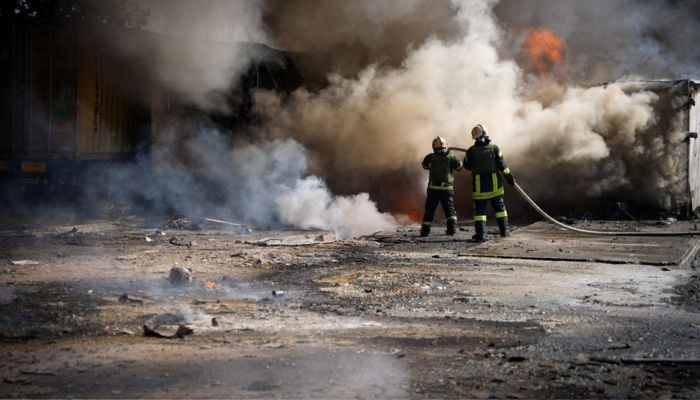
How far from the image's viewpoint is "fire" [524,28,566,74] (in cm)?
1566

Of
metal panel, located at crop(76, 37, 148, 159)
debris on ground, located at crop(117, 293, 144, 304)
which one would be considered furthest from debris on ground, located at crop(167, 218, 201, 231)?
debris on ground, located at crop(117, 293, 144, 304)

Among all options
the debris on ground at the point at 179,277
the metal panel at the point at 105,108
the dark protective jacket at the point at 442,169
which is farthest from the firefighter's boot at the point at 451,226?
the metal panel at the point at 105,108

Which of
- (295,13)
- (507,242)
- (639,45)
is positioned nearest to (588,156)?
(507,242)

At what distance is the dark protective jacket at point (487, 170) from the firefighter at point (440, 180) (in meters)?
0.51

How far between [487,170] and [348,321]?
5.48 m

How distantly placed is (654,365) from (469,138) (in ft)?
32.9

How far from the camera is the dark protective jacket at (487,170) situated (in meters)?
10.3

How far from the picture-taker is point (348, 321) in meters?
5.41

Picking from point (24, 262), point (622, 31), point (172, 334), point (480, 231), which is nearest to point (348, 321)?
point (172, 334)

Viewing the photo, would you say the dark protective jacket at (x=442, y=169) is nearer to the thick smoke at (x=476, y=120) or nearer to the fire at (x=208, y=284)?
the thick smoke at (x=476, y=120)

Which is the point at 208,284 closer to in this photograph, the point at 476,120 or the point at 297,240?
the point at 297,240

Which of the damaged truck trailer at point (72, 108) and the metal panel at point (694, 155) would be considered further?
the damaged truck trailer at point (72, 108)

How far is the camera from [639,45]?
2223 cm

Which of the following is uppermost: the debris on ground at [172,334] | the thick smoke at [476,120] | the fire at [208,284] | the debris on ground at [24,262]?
the thick smoke at [476,120]
